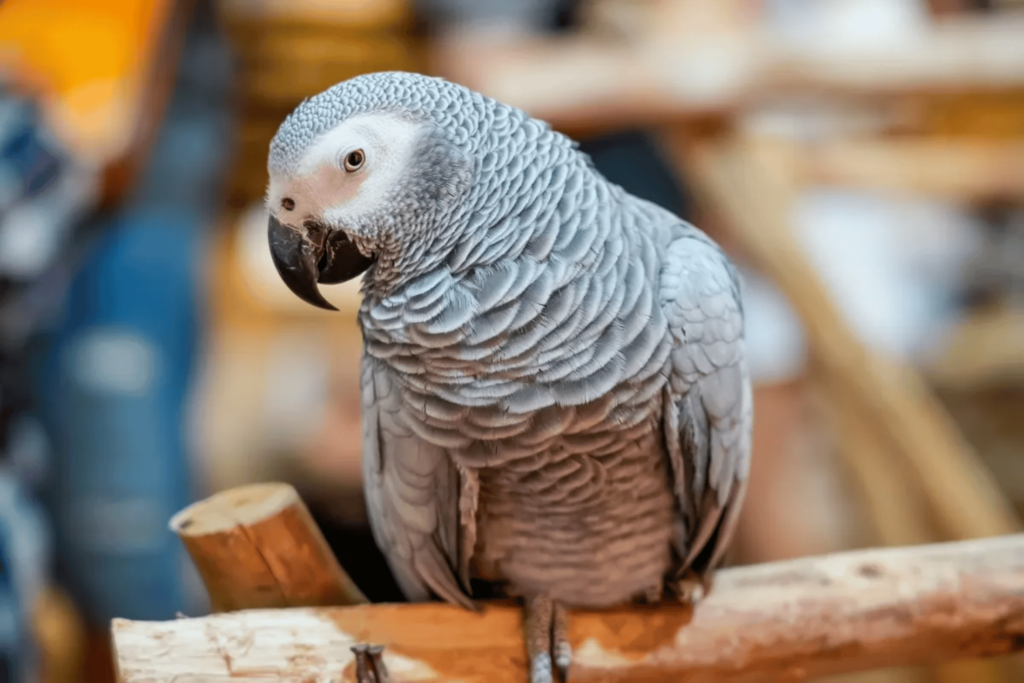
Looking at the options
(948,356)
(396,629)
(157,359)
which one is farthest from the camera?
(948,356)

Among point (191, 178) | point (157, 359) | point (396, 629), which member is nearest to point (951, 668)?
point (396, 629)

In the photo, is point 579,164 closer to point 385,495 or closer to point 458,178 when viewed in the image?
point 458,178

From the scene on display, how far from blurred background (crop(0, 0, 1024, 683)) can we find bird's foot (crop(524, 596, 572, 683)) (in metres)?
0.58

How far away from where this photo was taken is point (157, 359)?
1804 mm

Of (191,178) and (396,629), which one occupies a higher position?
(191,178)

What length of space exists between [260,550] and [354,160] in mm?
420

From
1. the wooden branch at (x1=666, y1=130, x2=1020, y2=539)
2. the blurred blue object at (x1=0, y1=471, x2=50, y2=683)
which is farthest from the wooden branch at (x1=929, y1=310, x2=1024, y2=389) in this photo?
the blurred blue object at (x1=0, y1=471, x2=50, y2=683)

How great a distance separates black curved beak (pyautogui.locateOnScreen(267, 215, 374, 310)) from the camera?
2.34 feet

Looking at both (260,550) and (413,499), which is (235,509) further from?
(413,499)

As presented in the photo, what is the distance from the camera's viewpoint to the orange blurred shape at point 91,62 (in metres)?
1.46

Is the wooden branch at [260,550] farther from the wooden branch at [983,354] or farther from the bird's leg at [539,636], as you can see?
the wooden branch at [983,354]

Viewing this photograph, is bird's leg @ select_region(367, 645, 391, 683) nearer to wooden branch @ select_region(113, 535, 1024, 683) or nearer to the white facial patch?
wooden branch @ select_region(113, 535, 1024, 683)

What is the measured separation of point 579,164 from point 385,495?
41 cm

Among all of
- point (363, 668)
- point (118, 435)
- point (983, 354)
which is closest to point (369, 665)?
point (363, 668)
